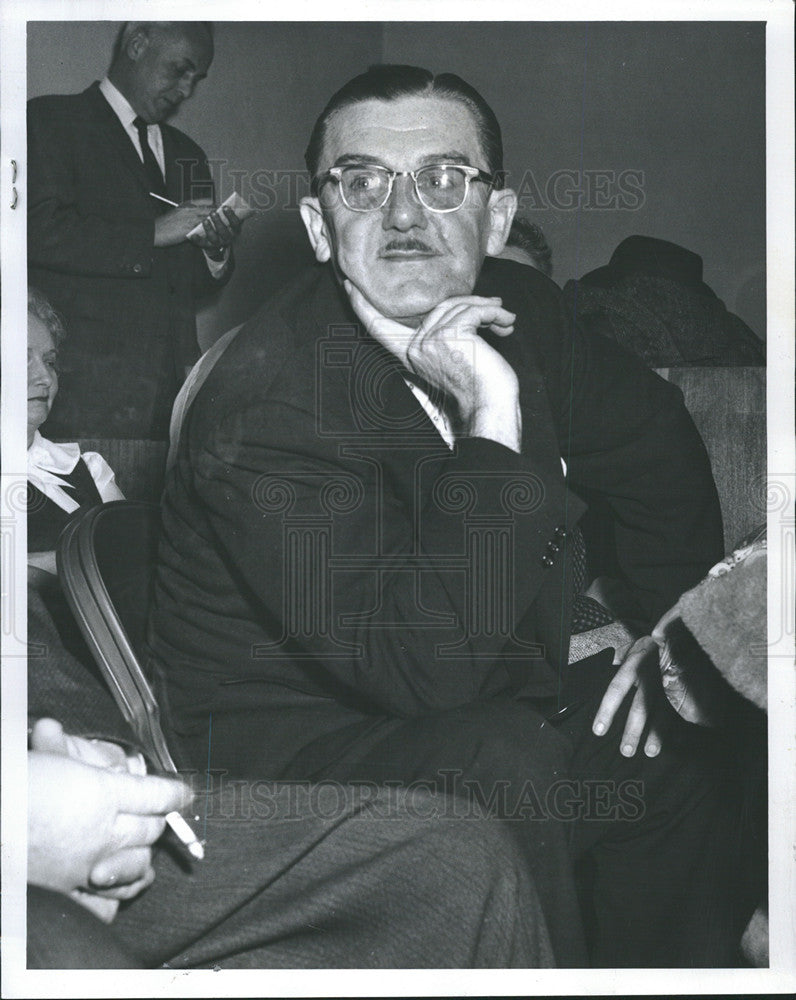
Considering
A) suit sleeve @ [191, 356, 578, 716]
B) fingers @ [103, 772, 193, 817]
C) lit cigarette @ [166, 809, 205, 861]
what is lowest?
lit cigarette @ [166, 809, 205, 861]

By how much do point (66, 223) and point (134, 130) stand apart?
207 millimetres

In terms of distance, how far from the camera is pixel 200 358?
1.87 metres

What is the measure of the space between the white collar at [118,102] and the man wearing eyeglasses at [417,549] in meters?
0.35

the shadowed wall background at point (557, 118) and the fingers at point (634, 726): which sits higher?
the shadowed wall background at point (557, 118)

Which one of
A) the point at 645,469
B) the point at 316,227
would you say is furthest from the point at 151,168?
the point at 645,469

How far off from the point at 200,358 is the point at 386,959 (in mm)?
1111

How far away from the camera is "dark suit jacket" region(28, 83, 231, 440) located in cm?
187

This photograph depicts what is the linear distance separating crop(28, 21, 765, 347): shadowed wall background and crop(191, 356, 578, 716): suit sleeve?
263 millimetres

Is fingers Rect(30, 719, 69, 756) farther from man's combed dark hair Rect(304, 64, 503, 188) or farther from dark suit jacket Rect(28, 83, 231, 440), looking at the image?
man's combed dark hair Rect(304, 64, 503, 188)

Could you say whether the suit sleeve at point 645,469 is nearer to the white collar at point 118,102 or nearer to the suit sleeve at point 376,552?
the suit sleeve at point 376,552

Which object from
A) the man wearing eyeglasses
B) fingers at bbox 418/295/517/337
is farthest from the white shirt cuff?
fingers at bbox 418/295/517/337

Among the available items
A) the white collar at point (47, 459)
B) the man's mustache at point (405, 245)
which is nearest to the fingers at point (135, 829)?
the white collar at point (47, 459)

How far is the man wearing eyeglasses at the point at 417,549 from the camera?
184 cm

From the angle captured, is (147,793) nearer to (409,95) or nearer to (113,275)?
(113,275)
